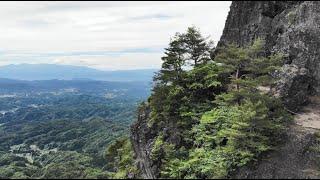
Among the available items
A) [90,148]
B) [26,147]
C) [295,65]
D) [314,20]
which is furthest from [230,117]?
[26,147]

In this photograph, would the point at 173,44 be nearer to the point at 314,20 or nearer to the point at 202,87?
the point at 202,87

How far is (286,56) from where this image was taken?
30.6 metres

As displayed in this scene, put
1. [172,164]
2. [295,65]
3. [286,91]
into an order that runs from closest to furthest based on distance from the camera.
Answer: [172,164]
[286,91]
[295,65]

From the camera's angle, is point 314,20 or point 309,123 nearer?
point 309,123

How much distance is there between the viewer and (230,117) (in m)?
25.8

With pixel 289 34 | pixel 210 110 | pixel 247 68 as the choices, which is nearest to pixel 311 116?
pixel 247 68

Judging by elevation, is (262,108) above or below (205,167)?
above

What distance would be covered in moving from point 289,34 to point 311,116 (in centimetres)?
695

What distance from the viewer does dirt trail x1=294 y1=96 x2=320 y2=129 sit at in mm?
25833

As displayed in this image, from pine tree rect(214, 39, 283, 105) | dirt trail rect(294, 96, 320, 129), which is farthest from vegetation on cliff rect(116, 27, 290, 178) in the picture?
dirt trail rect(294, 96, 320, 129)

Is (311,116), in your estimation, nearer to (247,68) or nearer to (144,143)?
(247,68)

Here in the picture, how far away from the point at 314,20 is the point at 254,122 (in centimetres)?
1180

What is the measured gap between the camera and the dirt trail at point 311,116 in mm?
25833

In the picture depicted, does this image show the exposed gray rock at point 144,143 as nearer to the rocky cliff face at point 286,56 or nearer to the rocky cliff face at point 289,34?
the rocky cliff face at point 286,56
